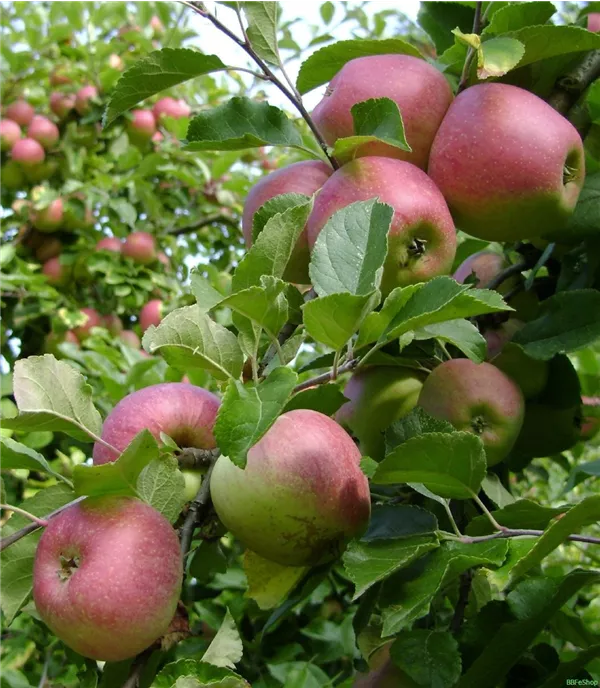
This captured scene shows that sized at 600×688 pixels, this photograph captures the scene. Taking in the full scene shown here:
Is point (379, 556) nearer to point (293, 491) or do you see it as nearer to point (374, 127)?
point (293, 491)

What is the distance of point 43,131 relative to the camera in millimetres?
2494

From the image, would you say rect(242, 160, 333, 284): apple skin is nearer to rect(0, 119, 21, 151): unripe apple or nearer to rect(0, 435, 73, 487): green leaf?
rect(0, 435, 73, 487): green leaf

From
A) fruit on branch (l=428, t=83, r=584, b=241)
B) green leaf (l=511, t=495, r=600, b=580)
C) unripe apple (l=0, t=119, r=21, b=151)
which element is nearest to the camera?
green leaf (l=511, t=495, r=600, b=580)

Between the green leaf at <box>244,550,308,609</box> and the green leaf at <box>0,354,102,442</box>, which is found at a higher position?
the green leaf at <box>0,354,102,442</box>

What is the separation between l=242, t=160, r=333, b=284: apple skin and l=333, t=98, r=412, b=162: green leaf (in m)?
0.06

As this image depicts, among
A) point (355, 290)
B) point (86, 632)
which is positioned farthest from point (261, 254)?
point (86, 632)

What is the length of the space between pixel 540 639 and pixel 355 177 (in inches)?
23.6

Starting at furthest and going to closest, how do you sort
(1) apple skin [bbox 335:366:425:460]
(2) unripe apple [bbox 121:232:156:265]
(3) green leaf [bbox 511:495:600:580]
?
(2) unripe apple [bbox 121:232:156:265] → (1) apple skin [bbox 335:366:425:460] → (3) green leaf [bbox 511:495:600:580]

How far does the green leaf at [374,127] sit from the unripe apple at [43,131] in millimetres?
1995

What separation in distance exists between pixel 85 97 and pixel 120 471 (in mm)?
2164

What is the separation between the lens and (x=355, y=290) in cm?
65

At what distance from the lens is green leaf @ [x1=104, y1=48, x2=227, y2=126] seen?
2.55ft

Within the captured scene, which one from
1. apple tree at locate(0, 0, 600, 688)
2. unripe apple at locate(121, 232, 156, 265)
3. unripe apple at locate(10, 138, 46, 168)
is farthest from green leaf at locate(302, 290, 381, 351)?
unripe apple at locate(10, 138, 46, 168)

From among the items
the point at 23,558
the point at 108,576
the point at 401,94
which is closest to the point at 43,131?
the point at 401,94
